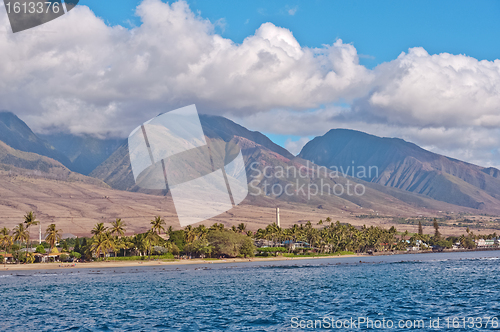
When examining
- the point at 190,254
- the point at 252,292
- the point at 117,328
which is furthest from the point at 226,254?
the point at 117,328

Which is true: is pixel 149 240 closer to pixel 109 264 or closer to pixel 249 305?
pixel 109 264

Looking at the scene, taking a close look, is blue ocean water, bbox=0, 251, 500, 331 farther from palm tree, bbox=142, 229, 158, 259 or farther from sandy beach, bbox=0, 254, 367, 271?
palm tree, bbox=142, 229, 158, 259

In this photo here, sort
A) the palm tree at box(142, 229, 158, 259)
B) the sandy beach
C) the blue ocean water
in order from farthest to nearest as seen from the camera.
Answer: the palm tree at box(142, 229, 158, 259) < the sandy beach < the blue ocean water

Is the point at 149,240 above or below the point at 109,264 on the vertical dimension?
above

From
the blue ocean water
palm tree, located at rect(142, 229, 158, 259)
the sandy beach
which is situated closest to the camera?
the blue ocean water

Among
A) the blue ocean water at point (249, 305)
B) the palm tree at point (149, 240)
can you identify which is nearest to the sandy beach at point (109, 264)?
the palm tree at point (149, 240)

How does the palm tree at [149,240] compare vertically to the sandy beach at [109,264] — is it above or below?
above

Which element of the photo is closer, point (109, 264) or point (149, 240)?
point (109, 264)

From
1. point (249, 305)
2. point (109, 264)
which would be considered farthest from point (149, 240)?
point (249, 305)

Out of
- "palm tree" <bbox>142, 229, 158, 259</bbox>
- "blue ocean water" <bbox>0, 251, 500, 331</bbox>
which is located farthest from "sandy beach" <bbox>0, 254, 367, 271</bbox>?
"blue ocean water" <bbox>0, 251, 500, 331</bbox>

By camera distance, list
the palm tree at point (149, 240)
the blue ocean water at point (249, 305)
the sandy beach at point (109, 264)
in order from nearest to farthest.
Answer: the blue ocean water at point (249, 305) → the sandy beach at point (109, 264) → the palm tree at point (149, 240)

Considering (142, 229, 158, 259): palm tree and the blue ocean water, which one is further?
(142, 229, 158, 259): palm tree

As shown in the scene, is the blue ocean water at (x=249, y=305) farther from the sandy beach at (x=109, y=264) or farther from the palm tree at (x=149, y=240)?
the palm tree at (x=149, y=240)

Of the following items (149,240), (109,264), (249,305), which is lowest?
(249,305)
